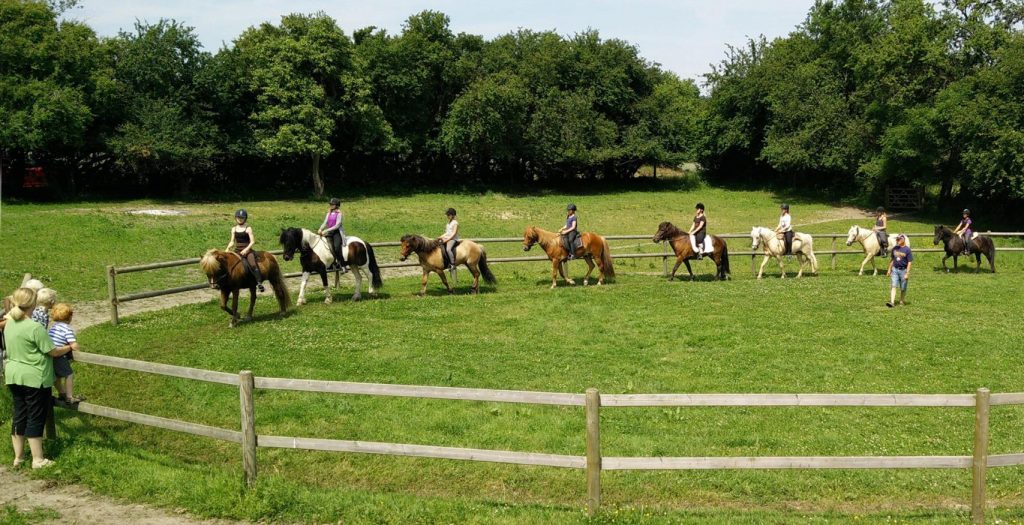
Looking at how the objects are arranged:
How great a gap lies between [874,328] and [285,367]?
11.4 metres

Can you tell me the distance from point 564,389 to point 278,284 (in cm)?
745

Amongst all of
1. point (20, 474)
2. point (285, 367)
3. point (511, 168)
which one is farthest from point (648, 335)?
point (511, 168)

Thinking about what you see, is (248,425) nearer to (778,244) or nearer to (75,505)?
(75,505)

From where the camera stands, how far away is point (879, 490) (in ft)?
25.8

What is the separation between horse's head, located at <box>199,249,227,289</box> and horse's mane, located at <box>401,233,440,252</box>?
498 cm

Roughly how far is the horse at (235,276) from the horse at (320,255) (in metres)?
0.86

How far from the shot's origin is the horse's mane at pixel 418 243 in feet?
60.3

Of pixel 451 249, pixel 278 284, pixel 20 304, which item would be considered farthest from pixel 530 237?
pixel 20 304

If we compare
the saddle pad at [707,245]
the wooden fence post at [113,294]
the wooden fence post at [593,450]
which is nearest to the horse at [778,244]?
the saddle pad at [707,245]

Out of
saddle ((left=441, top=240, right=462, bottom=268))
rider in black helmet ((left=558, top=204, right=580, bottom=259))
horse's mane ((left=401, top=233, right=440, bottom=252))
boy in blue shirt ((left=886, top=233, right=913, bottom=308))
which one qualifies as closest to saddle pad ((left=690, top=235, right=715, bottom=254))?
rider in black helmet ((left=558, top=204, right=580, bottom=259))

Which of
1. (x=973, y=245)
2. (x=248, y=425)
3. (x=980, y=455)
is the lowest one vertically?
(x=980, y=455)

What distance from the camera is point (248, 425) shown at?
714 centimetres

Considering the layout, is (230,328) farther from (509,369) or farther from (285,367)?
(509,369)

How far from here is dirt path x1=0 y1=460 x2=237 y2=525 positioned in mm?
6781
